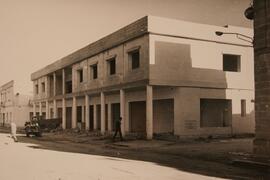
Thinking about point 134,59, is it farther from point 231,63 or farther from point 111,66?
point 231,63

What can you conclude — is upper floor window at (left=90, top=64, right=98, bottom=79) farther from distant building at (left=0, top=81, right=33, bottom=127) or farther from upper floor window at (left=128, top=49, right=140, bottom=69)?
distant building at (left=0, top=81, right=33, bottom=127)

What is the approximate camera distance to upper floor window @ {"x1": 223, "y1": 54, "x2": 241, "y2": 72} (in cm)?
2845

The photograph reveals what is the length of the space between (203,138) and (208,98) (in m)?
3.12

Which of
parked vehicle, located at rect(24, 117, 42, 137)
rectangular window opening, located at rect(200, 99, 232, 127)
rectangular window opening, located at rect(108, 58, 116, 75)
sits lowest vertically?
parked vehicle, located at rect(24, 117, 42, 137)

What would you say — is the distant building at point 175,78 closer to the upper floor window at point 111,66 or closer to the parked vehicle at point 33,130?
the upper floor window at point 111,66

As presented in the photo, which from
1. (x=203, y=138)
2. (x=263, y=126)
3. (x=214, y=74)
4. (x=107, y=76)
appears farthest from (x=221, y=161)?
(x=107, y=76)

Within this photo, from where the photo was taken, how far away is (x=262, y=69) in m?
13.6

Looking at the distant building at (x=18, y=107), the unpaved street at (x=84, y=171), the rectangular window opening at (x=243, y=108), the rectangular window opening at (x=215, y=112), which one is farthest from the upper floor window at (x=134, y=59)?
the distant building at (x=18, y=107)

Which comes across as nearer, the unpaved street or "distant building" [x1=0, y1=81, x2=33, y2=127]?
the unpaved street

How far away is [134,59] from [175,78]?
Result: 4.58m

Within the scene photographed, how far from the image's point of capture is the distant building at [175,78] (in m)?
24.4

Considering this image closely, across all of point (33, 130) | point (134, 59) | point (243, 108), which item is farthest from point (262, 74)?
point (33, 130)

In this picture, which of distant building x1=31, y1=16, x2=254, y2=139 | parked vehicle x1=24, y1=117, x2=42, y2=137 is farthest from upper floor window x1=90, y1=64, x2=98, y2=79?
parked vehicle x1=24, y1=117, x2=42, y2=137

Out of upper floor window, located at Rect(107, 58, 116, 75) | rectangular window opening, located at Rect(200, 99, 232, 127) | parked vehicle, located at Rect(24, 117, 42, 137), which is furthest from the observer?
parked vehicle, located at Rect(24, 117, 42, 137)
